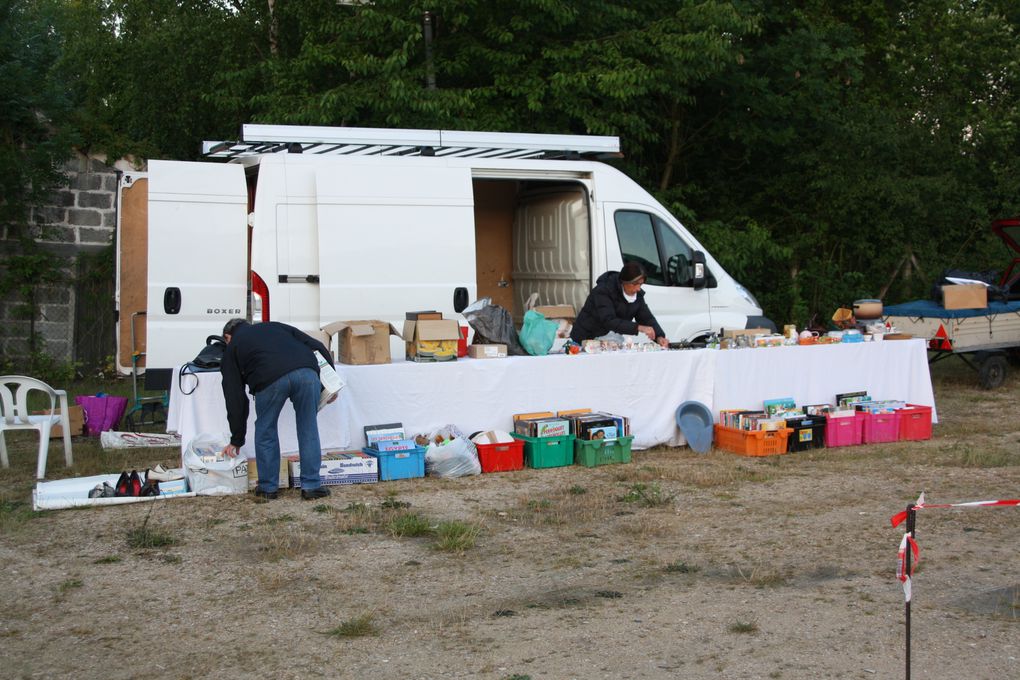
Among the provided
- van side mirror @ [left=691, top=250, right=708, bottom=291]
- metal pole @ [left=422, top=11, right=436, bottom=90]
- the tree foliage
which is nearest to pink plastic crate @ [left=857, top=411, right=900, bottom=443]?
van side mirror @ [left=691, top=250, right=708, bottom=291]

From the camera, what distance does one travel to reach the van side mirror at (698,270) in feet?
36.8

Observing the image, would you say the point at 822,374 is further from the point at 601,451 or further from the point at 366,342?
the point at 366,342

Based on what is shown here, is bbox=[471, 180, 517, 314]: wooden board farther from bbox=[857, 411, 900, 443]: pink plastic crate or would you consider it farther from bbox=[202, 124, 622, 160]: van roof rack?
bbox=[857, 411, 900, 443]: pink plastic crate

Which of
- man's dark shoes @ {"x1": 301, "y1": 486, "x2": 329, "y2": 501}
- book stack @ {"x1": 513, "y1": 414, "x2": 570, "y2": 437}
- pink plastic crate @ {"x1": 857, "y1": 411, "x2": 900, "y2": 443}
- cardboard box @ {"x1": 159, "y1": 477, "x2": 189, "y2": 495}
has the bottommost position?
man's dark shoes @ {"x1": 301, "y1": 486, "x2": 329, "y2": 501}

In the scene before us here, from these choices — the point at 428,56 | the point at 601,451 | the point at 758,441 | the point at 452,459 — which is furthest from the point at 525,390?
the point at 428,56

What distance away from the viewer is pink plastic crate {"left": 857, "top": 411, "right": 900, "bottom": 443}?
10.1m

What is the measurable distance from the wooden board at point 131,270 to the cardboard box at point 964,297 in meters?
9.25

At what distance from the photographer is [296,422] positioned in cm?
797

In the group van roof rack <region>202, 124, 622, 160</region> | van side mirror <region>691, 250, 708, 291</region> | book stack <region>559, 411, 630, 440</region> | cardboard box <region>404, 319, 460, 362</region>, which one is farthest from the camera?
van side mirror <region>691, 250, 708, 291</region>

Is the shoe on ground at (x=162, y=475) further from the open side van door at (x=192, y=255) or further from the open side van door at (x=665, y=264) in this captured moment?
the open side van door at (x=665, y=264)

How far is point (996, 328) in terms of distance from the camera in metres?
13.2

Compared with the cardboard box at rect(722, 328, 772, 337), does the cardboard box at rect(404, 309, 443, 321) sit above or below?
above

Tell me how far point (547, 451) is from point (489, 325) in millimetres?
1208

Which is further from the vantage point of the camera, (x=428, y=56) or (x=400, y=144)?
(x=428, y=56)
